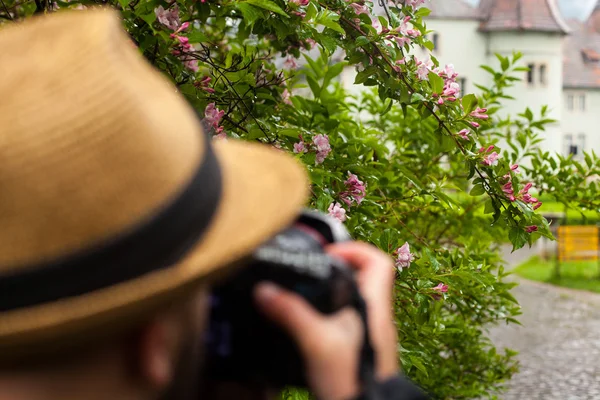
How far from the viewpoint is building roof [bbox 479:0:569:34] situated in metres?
37.9

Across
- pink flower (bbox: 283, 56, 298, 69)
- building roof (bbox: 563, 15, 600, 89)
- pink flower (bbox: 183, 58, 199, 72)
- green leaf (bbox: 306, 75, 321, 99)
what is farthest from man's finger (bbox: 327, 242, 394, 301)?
building roof (bbox: 563, 15, 600, 89)

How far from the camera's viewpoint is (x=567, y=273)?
16.2 m

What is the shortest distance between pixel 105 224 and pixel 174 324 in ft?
0.50

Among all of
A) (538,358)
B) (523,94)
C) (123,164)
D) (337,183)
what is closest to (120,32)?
(123,164)

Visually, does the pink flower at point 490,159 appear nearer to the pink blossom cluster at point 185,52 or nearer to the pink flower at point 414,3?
the pink flower at point 414,3

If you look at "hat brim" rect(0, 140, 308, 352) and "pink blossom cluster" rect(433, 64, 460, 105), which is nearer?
"hat brim" rect(0, 140, 308, 352)

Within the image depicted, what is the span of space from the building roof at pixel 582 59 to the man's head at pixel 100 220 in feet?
151

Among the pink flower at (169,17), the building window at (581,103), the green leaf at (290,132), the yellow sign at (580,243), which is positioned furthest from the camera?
the building window at (581,103)

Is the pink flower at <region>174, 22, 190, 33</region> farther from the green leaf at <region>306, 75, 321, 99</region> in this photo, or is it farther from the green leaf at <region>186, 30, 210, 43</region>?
the green leaf at <region>306, 75, 321, 99</region>

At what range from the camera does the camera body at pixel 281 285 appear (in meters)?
0.93

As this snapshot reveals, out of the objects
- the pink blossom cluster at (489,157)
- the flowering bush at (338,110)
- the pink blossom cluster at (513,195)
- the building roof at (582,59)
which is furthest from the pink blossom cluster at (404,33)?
the building roof at (582,59)

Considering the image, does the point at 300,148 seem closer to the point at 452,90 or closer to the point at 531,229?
the point at 452,90

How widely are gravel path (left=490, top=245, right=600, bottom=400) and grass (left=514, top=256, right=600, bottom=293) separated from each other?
0.34 metres

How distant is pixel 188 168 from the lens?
36.9 inches
